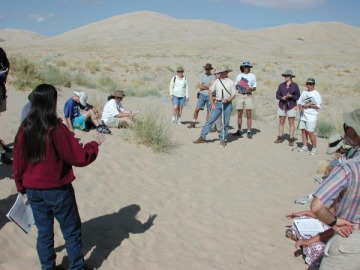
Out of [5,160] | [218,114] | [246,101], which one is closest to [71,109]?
[5,160]

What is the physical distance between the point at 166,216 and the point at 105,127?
3.86 m

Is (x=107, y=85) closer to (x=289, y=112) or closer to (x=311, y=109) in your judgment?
(x=289, y=112)

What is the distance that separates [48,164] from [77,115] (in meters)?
5.23

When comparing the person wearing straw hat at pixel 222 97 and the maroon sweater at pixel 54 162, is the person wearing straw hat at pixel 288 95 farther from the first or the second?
the maroon sweater at pixel 54 162

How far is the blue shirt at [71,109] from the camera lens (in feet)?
25.3

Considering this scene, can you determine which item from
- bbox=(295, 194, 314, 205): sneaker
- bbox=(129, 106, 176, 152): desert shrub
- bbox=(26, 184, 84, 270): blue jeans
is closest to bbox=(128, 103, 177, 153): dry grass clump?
bbox=(129, 106, 176, 152): desert shrub

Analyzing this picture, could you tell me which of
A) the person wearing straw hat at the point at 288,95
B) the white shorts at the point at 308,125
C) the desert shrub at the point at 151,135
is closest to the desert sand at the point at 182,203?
the desert shrub at the point at 151,135

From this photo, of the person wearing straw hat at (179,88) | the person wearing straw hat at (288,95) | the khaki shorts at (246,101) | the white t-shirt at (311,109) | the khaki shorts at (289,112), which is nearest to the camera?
the white t-shirt at (311,109)

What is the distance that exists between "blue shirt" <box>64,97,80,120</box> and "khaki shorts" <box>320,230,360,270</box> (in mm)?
6449

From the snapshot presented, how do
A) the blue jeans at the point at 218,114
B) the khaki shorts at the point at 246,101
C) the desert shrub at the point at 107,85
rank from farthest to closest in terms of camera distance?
the desert shrub at the point at 107,85 → the khaki shorts at the point at 246,101 → the blue jeans at the point at 218,114

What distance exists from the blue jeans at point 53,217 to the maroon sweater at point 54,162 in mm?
82

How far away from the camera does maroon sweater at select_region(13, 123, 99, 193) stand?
2.90 m

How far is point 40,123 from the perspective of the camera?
9.36ft

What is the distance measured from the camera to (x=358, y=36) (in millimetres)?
93750
